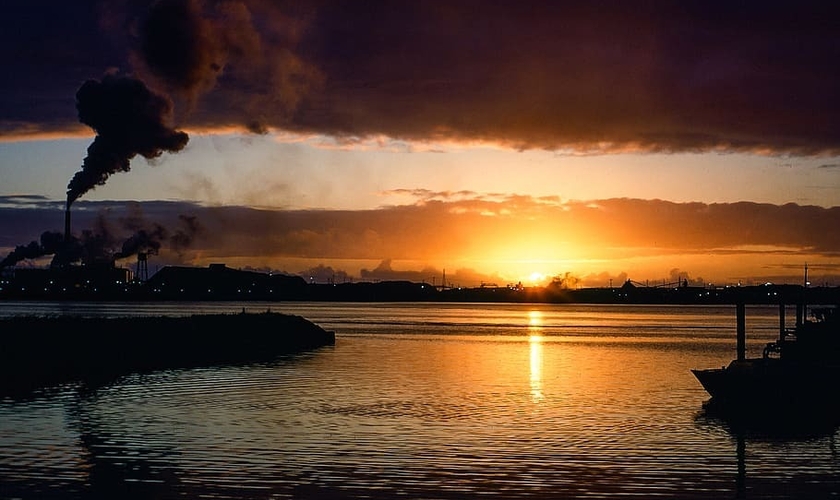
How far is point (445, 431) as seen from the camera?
35.9m

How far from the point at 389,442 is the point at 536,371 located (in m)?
36.3

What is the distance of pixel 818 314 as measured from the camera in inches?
3123

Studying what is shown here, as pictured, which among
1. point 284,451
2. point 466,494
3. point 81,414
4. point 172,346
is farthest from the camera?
point 172,346

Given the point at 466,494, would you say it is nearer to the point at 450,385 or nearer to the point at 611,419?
the point at 611,419

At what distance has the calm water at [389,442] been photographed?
25.5 meters

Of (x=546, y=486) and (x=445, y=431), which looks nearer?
(x=546, y=486)

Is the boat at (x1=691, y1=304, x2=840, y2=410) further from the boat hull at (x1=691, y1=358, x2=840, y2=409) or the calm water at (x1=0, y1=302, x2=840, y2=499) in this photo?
the calm water at (x1=0, y1=302, x2=840, y2=499)

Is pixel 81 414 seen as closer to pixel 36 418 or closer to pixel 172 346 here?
pixel 36 418

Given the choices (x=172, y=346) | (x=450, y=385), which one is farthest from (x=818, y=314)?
(x=172, y=346)

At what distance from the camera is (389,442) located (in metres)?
33.0

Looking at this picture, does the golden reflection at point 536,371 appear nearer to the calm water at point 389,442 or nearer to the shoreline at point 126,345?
the calm water at point 389,442

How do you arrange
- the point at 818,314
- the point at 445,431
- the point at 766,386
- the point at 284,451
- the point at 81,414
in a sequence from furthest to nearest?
the point at 818,314, the point at 766,386, the point at 81,414, the point at 445,431, the point at 284,451

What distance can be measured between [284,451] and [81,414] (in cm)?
1210

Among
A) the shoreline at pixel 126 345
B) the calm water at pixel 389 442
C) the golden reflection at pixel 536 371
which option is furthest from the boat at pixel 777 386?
the shoreline at pixel 126 345
